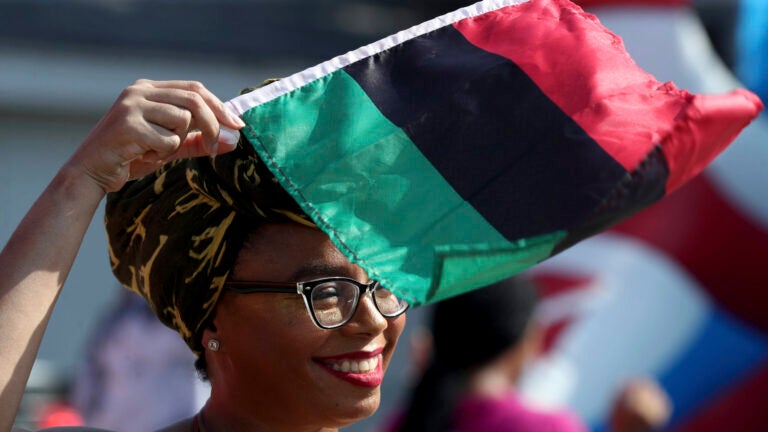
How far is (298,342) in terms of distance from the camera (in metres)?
2.15

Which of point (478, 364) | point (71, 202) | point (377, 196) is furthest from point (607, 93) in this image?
point (478, 364)

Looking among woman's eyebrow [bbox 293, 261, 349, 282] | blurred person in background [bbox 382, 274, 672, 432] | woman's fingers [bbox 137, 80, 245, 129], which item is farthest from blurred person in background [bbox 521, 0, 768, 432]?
woman's fingers [bbox 137, 80, 245, 129]

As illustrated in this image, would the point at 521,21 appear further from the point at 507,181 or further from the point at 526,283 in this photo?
the point at 526,283

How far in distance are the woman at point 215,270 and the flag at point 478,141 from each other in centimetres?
13

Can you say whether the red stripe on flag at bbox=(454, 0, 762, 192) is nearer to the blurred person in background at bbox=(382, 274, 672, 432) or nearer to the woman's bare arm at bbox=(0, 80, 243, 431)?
the woman's bare arm at bbox=(0, 80, 243, 431)

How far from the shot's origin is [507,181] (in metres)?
2.05

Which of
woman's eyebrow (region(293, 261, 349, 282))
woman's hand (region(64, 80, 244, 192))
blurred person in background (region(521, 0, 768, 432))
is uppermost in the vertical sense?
woman's hand (region(64, 80, 244, 192))

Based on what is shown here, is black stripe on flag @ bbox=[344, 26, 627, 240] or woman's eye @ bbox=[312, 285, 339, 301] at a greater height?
black stripe on flag @ bbox=[344, 26, 627, 240]

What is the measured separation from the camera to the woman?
74.4 inches

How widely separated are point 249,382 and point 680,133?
33.8 inches

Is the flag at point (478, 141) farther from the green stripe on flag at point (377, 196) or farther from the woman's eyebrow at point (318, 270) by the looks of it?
the woman's eyebrow at point (318, 270)

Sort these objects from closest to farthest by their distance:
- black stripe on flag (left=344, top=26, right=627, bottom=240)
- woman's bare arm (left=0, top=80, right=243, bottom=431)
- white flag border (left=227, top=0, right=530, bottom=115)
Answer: woman's bare arm (left=0, top=80, right=243, bottom=431), black stripe on flag (left=344, top=26, right=627, bottom=240), white flag border (left=227, top=0, right=530, bottom=115)

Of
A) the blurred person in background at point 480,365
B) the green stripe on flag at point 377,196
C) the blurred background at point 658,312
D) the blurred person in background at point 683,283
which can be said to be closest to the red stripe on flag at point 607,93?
the green stripe on flag at point 377,196

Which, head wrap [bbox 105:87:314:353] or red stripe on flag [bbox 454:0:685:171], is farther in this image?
head wrap [bbox 105:87:314:353]
